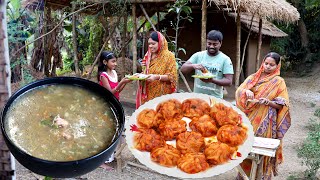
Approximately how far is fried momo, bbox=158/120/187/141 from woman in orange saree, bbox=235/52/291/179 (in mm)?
931

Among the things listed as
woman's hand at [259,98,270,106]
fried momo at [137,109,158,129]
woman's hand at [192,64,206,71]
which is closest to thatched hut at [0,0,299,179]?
fried momo at [137,109,158,129]

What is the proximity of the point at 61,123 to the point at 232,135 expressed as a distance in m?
1.18

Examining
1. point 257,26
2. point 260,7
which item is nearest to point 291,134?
point 260,7

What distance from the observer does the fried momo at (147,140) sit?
1.97m

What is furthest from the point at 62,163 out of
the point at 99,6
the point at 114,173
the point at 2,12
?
the point at 99,6

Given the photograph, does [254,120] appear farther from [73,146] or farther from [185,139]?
[73,146]

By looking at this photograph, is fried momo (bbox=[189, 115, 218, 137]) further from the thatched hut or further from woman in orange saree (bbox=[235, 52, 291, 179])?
the thatched hut

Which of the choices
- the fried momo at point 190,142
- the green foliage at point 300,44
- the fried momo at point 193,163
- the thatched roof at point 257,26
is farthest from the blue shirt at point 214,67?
the green foliage at point 300,44

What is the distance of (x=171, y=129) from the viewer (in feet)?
6.81

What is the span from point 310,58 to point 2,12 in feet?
46.6

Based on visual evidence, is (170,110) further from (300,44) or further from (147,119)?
(300,44)

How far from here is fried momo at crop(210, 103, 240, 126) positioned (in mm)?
2182

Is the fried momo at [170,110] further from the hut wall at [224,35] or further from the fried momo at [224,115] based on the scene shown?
the hut wall at [224,35]

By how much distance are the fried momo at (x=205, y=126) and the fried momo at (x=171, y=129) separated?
0.24 feet
